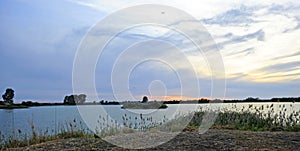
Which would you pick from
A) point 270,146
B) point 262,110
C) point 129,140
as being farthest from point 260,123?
point 129,140

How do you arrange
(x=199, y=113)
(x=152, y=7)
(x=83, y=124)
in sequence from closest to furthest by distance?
(x=152, y=7) < (x=83, y=124) < (x=199, y=113)

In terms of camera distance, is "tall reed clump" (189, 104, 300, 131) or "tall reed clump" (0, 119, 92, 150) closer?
"tall reed clump" (0, 119, 92, 150)

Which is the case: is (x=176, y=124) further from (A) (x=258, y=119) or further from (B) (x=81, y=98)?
(B) (x=81, y=98)

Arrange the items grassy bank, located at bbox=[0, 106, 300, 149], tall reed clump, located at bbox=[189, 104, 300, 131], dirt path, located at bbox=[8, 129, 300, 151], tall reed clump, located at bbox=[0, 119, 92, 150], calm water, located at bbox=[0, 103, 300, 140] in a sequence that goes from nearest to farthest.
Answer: dirt path, located at bbox=[8, 129, 300, 151]
tall reed clump, located at bbox=[0, 119, 92, 150]
grassy bank, located at bbox=[0, 106, 300, 149]
calm water, located at bbox=[0, 103, 300, 140]
tall reed clump, located at bbox=[189, 104, 300, 131]

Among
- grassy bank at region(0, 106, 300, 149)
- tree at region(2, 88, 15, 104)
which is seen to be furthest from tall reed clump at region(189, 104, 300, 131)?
tree at region(2, 88, 15, 104)

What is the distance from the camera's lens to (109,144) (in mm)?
8141

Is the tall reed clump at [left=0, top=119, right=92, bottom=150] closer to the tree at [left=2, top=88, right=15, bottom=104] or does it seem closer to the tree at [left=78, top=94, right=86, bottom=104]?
the tree at [left=78, top=94, right=86, bottom=104]

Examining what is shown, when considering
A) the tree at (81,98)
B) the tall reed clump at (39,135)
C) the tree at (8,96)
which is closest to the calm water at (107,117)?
the tall reed clump at (39,135)

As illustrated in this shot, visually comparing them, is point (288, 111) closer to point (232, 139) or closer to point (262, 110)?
point (262, 110)

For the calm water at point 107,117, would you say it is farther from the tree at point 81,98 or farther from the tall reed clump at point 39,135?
Result: the tree at point 81,98

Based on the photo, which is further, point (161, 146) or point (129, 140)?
point (129, 140)

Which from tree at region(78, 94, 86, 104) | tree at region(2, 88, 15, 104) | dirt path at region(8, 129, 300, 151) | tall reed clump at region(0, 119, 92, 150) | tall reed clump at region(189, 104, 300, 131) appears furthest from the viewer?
tree at region(2, 88, 15, 104)

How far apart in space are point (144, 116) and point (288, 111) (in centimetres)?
543

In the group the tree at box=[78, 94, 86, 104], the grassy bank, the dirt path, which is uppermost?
the tree at box=[78, 94, 86, 104]
